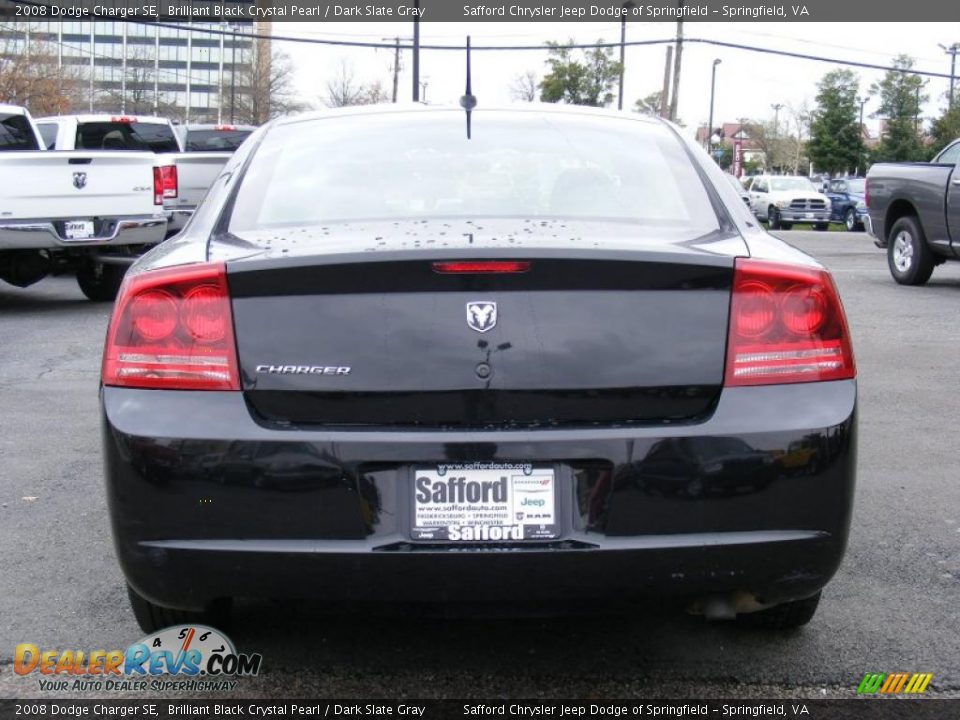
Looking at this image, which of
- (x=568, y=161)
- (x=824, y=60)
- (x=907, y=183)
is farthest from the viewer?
(x=824, y=60)

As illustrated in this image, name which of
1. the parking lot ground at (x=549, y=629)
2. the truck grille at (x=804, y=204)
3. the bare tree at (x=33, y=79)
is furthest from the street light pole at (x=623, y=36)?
the parking lot ground at (x=549, y=629)

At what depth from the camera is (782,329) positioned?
9.46 ft

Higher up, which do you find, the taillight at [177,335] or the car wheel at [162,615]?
the taillight at [177,335]

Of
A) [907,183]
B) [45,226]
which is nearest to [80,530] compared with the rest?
[45,226]

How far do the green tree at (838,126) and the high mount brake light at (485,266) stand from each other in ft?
191

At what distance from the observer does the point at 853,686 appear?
320 cm

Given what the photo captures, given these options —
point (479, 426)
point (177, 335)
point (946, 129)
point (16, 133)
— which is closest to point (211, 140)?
point (16, 133)

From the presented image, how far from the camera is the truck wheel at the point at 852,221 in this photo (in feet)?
122

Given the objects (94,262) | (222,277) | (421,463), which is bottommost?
(94,262)

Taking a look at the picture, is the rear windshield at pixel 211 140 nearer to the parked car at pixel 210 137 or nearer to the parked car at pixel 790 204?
the parked car at pixel 210 137

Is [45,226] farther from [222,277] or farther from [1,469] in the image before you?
[222,277]

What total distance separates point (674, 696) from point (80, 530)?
252cm

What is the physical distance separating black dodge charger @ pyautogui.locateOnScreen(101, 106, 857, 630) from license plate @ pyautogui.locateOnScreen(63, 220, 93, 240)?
884 cm

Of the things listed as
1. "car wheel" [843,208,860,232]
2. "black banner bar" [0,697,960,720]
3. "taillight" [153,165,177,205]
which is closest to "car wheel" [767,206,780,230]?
"car wheel" [843,208,860,232]
